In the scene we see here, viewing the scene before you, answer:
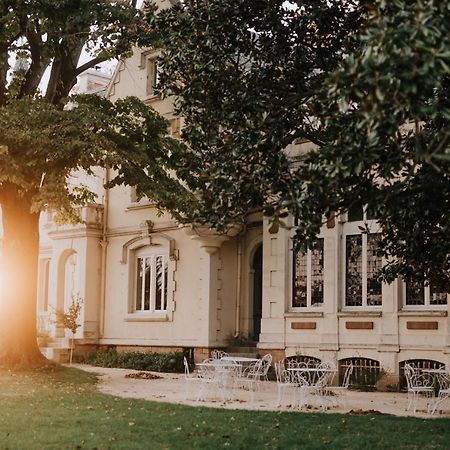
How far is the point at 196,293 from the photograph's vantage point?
24.5m

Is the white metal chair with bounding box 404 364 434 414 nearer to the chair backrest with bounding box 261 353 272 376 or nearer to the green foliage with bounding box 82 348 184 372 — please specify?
the chair backrest with bounding box 261 353 272 376

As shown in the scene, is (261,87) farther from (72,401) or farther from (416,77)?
(72,401)

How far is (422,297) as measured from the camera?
19.3m

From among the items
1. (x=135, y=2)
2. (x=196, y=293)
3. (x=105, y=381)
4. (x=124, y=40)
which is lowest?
(x=105, y=381)

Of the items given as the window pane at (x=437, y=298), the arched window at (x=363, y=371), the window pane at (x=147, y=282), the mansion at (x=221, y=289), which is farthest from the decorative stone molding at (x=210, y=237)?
the window pane at (x=437, y=298)

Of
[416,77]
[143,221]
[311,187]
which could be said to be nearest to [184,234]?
[143,221]

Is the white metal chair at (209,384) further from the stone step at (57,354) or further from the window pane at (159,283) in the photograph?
the stone step at (57,354)

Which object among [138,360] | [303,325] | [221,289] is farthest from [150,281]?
[303,325]

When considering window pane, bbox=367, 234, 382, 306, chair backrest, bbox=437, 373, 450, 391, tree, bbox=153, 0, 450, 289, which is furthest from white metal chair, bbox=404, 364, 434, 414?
tree, bbox=153, 0, 450, 289

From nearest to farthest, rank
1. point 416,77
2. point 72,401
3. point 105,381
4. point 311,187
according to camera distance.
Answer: point 416,77, point 311,187, point 72,401, point 105,381

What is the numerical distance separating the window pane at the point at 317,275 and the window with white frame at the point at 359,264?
2.62 ft

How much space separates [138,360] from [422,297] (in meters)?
9.53

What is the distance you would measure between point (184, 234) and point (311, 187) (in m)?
17.8

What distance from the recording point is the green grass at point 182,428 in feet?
33.2
